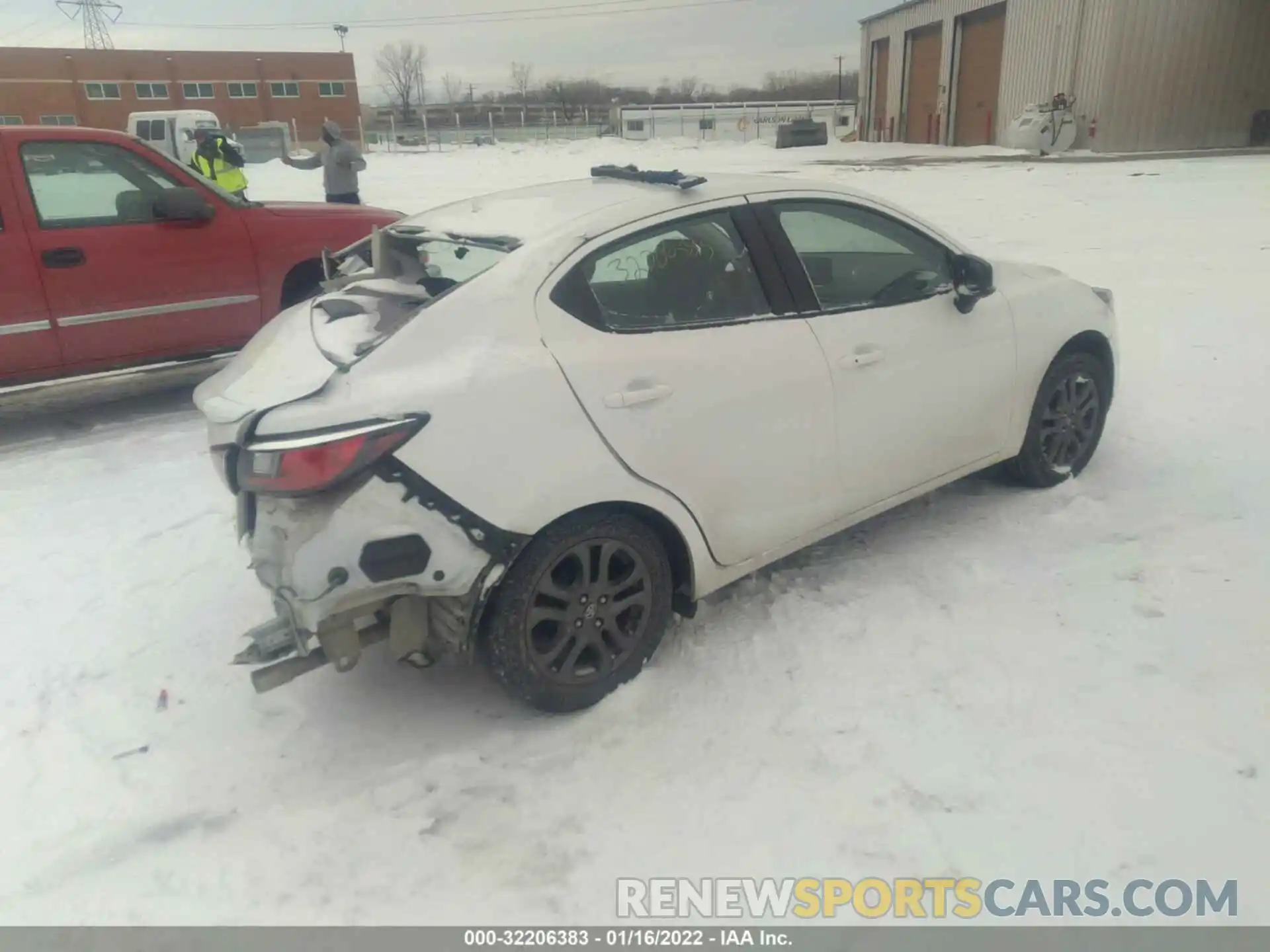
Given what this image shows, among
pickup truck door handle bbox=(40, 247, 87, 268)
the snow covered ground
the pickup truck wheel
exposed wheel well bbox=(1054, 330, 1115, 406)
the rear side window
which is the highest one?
the rear side window

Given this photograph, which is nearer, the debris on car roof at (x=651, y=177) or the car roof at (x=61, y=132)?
the debris on car roof at (x=651, y=177)

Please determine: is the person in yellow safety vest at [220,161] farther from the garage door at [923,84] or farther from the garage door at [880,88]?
the garage door at [880,88]

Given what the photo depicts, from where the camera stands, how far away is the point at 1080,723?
106 inches

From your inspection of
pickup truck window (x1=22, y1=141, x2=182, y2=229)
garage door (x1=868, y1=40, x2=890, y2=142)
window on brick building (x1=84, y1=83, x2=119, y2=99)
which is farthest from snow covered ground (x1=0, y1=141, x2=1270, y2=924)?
window on brick building (x1=84, y1=83, x2=119, y2=99)

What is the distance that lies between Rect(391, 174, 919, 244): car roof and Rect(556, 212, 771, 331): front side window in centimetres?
9

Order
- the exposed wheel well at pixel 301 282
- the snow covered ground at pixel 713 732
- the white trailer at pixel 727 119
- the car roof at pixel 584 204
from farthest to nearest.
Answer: the white trailer at pixel 727 119 → the exposed wheel well at pixel 301 282 → the car roof at pixel 584 204 → the snow covered ground at pixel 713 732

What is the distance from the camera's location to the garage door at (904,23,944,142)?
103 ft

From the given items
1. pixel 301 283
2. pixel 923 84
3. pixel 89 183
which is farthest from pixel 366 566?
pixel 923 84

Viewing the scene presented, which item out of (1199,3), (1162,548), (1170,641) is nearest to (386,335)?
(1170,641)

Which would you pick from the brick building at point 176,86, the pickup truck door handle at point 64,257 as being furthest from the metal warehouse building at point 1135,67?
the brick building at point 176,86

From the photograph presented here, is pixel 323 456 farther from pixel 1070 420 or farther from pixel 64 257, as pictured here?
pixel 64 257

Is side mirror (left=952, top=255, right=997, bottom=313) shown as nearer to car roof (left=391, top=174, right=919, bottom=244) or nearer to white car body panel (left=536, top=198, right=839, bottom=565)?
car roof (left=391, top=174, right=919, bottom=244)

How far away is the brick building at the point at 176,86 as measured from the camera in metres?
54.6

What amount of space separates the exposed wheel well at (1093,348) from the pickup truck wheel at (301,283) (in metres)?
4.70
